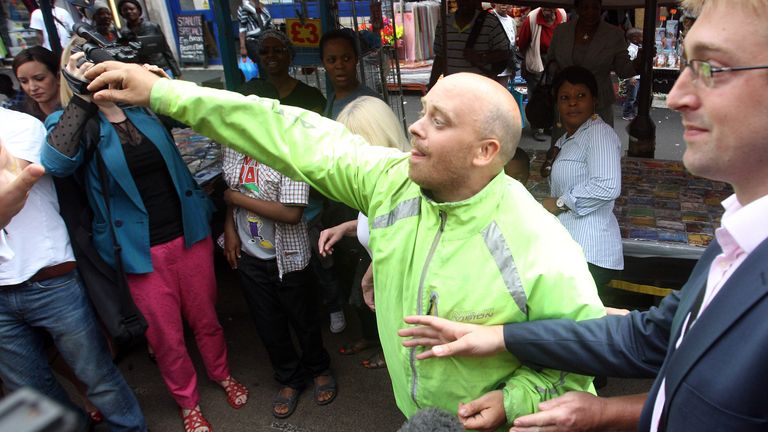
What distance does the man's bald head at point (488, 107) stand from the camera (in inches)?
55.5

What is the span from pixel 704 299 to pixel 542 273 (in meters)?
0.38

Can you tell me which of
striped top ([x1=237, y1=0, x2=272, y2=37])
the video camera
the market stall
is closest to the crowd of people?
the video camera

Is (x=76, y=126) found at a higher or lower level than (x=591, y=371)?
higher

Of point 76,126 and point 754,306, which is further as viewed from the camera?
point 76,126

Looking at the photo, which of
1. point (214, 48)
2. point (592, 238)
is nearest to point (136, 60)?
point (592, 238)

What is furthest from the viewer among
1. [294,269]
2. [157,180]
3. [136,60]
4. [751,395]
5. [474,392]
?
[294,269]

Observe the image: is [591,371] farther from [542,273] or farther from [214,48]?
[214,48]

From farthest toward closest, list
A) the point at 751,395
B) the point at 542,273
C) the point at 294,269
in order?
the point at 294,269
the point at 542,273
the point at 751,395

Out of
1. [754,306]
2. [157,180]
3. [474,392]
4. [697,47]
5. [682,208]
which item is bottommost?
[682,208]

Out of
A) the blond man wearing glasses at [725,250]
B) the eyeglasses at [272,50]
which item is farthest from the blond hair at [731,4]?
the eyeglasses at [272,50]

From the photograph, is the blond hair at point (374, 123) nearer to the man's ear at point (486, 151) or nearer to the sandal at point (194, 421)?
the man's ear at point (486, 151)

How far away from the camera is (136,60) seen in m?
1.98

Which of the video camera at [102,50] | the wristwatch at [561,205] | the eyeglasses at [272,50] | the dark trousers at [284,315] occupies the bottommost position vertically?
the dark trousers at [284,315]

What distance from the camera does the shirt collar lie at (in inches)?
35.8
